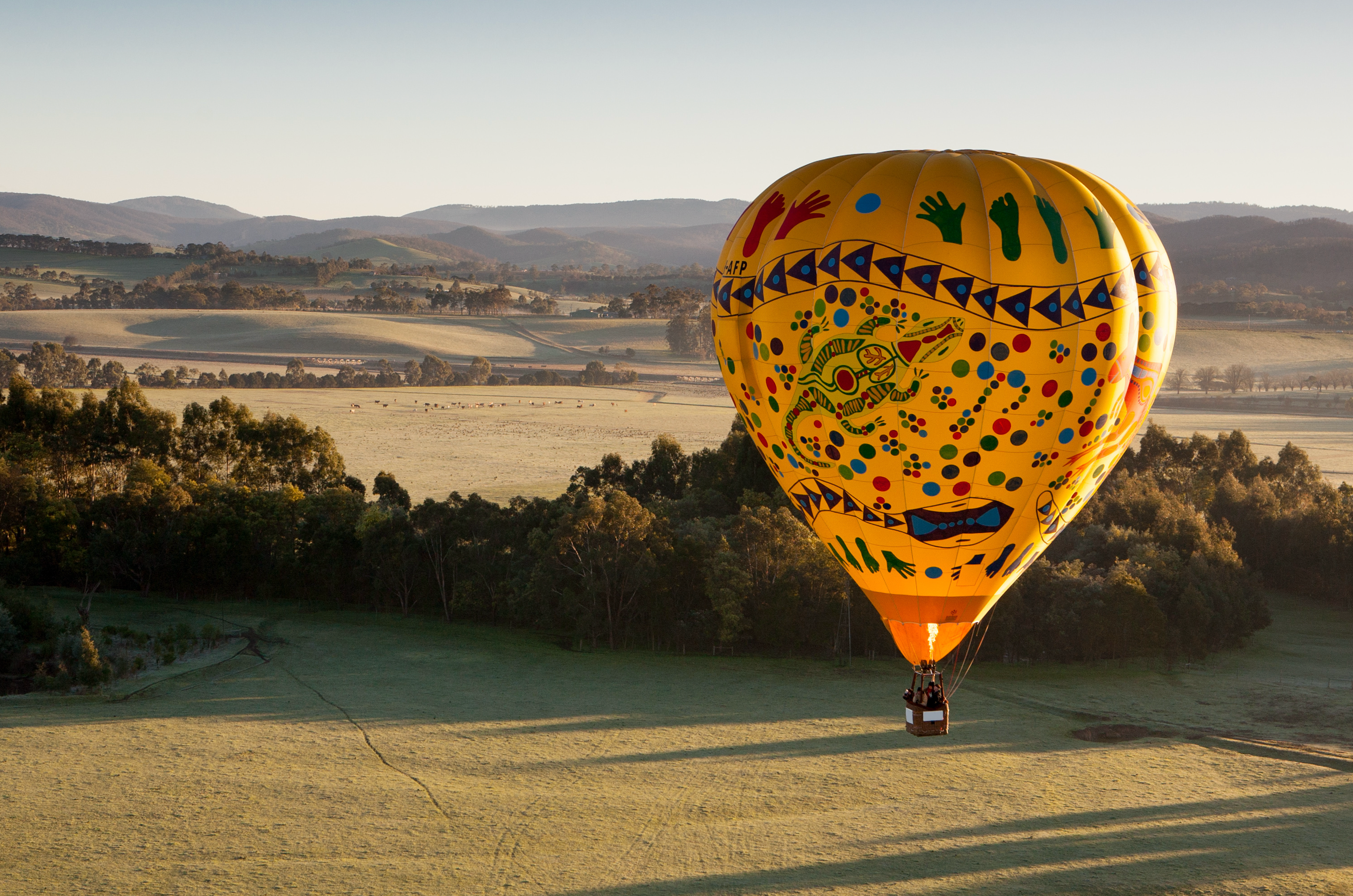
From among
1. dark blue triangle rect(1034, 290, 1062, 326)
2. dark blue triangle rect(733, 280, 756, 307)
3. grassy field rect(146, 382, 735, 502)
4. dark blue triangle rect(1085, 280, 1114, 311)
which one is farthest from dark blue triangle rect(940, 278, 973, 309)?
grassy field rect(146, 382, 735, 502)

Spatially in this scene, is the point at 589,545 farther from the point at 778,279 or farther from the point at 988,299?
the point at 988,299

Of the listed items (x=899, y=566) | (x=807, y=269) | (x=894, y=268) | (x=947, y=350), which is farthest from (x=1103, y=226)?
(x=899, y=566)

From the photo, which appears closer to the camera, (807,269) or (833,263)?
(833,263)

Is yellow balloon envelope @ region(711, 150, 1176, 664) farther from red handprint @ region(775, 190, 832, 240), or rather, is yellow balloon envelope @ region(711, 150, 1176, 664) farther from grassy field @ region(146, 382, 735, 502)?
grassy field @ region(146, 382, 735, 502)

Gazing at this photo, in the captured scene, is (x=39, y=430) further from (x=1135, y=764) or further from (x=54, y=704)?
(x=1135, y=764)

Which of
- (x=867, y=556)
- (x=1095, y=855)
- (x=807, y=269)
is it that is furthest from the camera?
(x=1095, y=855)

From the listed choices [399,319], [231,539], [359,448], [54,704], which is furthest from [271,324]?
[54,704]

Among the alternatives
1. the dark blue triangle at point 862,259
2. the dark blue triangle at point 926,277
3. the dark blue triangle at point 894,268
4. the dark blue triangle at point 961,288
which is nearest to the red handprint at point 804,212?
the dark blue triangle at point 862,259
